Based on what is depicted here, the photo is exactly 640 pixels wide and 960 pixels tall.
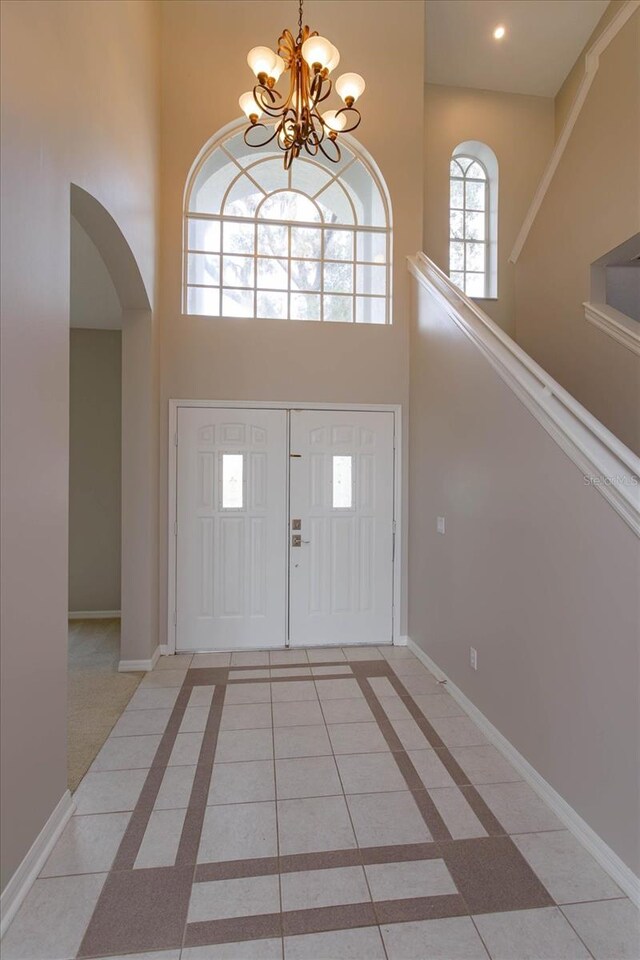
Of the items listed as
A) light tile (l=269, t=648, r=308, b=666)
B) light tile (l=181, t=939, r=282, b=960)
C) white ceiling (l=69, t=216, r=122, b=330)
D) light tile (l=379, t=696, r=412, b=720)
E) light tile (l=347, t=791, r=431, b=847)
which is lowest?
light tile (l=181, t=939, r=282, b=960)

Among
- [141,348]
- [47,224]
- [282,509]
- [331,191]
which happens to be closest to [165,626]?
[282,509]

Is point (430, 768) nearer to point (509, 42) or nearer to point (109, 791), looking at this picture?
point (109, 791)

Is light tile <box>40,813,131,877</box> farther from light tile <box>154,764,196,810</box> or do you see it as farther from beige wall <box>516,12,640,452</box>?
beige wall <box>516,12,640,452</box>

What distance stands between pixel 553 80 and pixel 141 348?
5208mm

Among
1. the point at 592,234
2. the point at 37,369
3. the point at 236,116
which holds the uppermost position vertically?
the point at 236,116

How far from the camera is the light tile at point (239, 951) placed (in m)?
1.52

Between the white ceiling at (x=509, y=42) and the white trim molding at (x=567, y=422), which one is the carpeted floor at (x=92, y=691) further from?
the white ceiling at (x=509, y=42)

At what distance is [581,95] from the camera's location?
362 cm

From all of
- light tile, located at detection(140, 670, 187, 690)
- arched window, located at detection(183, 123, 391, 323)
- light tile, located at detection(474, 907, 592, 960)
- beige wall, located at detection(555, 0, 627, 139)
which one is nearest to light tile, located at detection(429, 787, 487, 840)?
light tile, located at detection(474, 907, 592, 960)

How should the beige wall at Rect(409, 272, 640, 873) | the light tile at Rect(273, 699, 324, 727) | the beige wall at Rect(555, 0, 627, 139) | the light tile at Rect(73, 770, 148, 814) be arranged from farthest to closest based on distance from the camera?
1. the beige wall at Rect(555, 0, 627, 139)
2. the light tile at Rect(273, 699, 324, 727)
3. the light tile at Rect(73, 770, 148, 814)
4. the beige wall at Rect(409, 272, 640, 873)

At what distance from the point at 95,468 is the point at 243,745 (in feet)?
12.3

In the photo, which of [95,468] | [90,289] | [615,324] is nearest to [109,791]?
[95,468]

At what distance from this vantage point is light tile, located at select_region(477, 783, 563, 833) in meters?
2.10

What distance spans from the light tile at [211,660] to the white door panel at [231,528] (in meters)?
0.09
